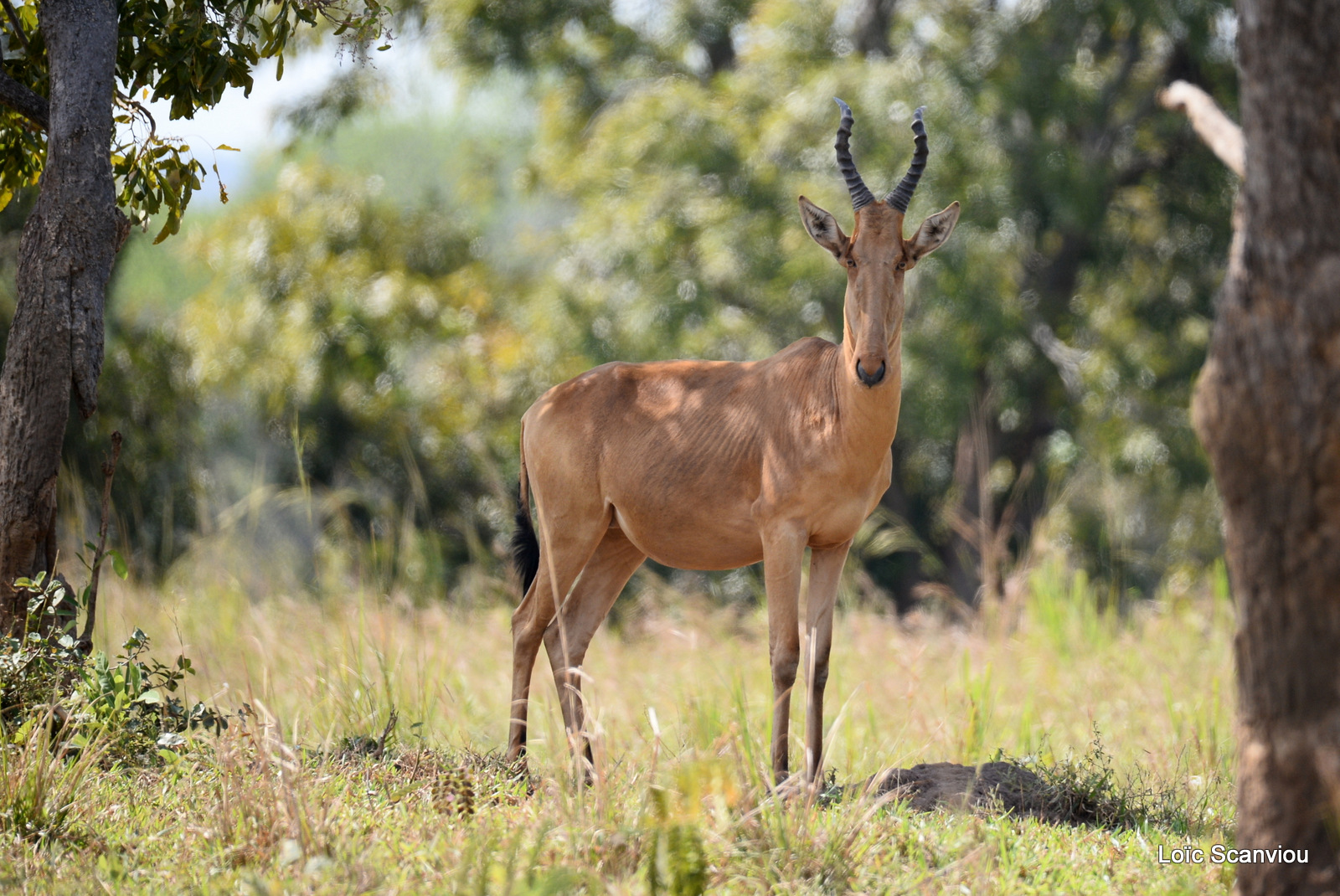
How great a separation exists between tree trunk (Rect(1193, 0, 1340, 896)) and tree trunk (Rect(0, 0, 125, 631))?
4336mm

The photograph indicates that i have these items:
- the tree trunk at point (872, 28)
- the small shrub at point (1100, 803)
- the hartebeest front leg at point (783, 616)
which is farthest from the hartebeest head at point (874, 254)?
the tree trunk at point (872, 28)

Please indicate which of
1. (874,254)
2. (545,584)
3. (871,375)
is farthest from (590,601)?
(874,254)

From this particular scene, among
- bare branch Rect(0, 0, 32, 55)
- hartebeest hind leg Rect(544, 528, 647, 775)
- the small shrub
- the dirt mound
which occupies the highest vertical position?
bare branch Rect(0, 0, 32, 55)

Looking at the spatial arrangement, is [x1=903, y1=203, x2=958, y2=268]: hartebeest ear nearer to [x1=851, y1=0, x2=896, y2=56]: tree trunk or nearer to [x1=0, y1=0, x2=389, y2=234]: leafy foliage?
[x1=0, y1=0, x2=389, y2=234]: leafy foliage

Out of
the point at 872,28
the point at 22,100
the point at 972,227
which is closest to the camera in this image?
the point at 22,100

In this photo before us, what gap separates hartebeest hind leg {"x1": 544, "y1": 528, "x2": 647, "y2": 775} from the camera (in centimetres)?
589

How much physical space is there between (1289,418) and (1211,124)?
0.93 metres

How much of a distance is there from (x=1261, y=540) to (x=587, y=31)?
13066 mm

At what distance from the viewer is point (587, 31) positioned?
14820 millimetres

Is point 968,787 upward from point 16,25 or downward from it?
downward

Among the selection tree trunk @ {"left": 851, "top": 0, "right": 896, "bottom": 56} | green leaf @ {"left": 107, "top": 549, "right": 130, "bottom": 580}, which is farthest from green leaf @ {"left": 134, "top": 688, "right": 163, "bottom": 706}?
tree trunk @ {"left": 851, "top": 0, "right": 896, "bottom": 56}

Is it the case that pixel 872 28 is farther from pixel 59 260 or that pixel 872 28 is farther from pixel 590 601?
pixel 59 260

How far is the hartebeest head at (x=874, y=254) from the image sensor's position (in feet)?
15.6

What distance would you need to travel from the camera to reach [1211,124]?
3.46 m
